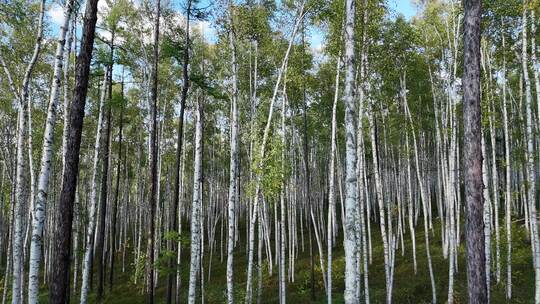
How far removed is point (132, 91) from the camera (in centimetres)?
2816

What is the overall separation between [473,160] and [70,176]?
7187 millimetres

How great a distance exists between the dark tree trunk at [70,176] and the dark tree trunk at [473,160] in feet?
22.8

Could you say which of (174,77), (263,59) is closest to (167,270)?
(263,59)

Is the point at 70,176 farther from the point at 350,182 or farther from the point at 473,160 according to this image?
the point at 473,160

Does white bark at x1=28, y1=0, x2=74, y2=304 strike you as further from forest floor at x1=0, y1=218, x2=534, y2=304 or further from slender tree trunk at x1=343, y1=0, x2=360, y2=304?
forest floor at x1=0, y1=218, x2=534, y2=304

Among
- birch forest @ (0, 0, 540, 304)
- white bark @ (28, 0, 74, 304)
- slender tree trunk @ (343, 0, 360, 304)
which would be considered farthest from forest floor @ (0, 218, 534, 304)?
white bark @ (28, 0, 74, 304)

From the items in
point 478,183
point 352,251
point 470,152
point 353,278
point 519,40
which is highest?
point 519,40

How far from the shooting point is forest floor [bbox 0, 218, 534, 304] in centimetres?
1811

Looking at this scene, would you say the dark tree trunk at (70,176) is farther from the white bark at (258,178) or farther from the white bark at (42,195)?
the white bark at (258,178)

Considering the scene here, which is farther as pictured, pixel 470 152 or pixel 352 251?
pixel 352 251

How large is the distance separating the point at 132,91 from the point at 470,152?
83.3 feet

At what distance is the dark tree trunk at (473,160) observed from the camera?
22.7ft

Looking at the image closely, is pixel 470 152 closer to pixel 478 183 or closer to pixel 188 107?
pixel 478 183

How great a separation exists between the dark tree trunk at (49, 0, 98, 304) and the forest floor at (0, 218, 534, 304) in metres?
11.2
